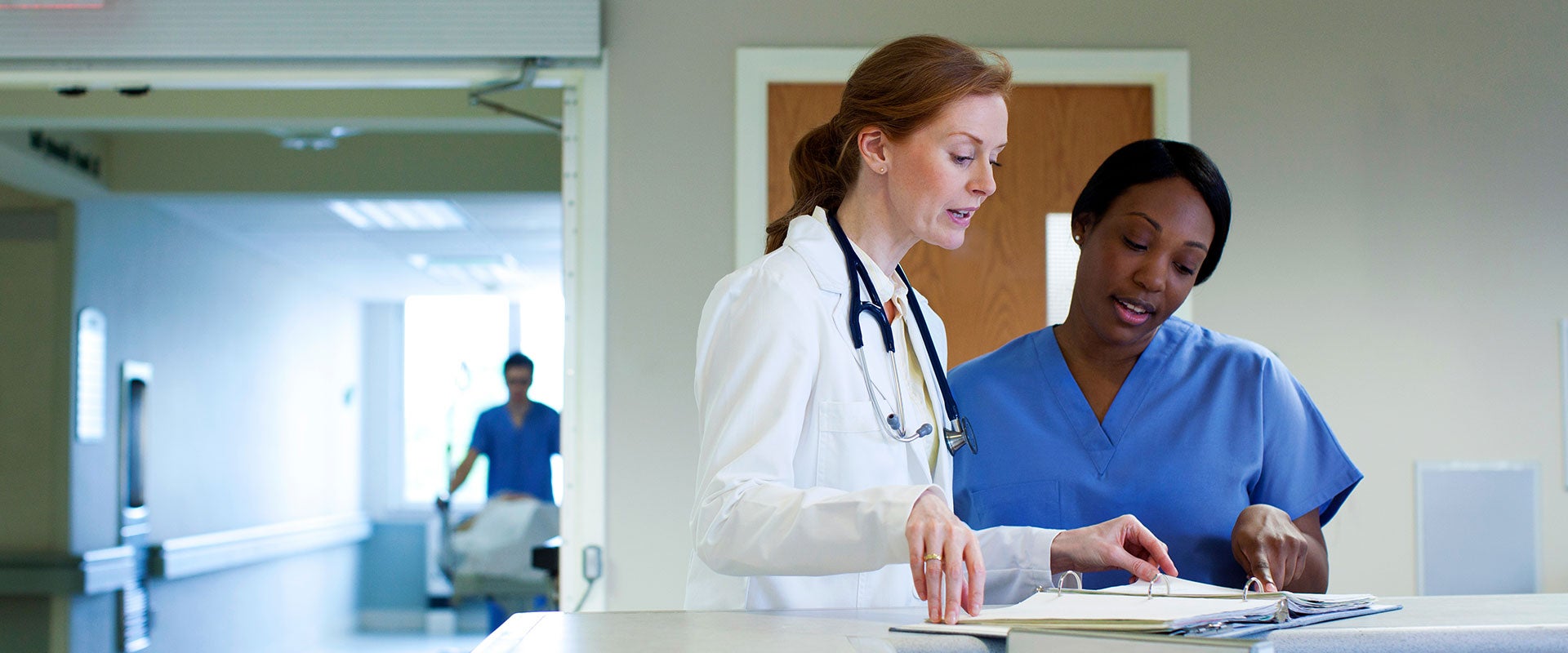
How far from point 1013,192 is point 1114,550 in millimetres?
1745

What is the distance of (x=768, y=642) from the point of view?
3.15 feet

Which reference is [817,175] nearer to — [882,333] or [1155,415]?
[882,333]

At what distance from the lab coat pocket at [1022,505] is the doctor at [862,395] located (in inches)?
7.1

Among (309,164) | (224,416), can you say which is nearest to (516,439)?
(309,164)

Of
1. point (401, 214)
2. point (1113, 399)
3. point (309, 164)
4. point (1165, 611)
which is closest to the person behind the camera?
point (1165, 611)

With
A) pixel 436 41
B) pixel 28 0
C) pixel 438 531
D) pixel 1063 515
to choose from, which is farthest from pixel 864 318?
pixel 438 531

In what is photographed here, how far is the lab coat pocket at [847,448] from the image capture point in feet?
4.12

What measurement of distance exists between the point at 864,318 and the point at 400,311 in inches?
367

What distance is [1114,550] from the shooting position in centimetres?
117

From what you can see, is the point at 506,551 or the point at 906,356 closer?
the point at 906,356

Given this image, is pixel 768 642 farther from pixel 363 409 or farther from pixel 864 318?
pixel 363 409

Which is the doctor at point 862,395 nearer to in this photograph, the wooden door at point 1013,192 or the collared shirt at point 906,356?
the collared shirt at point 906,356

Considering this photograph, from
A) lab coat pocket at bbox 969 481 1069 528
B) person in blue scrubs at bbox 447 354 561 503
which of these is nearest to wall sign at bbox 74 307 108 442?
person in blue scrubs at bbox 447 354 561 503

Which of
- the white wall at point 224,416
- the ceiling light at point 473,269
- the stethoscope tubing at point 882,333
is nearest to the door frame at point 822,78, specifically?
the stethoscope tubing at point 882,333
